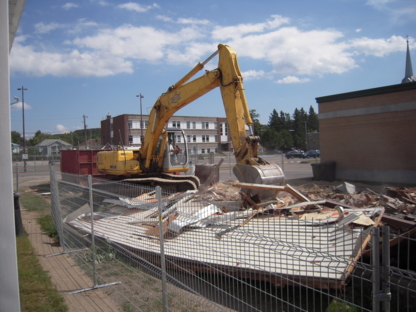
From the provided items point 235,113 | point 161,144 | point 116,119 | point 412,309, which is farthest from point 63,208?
point 116,119

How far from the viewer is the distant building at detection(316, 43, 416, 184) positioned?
1825 cm

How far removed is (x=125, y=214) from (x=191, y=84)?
6.49 m

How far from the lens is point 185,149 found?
15.0m

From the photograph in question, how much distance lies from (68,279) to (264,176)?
4706 mm

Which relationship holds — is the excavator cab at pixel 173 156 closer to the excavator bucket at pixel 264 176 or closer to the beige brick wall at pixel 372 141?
the excavator bucket at pixel 264 176

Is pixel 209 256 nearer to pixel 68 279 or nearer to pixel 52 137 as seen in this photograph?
pixel 68 279

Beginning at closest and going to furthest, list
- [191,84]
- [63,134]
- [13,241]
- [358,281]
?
[13,241] < [358,281] < [191,84] < [63,134]

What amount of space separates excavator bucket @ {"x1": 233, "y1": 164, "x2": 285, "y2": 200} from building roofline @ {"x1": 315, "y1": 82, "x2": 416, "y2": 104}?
13.1m

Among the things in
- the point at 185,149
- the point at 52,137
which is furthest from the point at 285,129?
the point at 185,149

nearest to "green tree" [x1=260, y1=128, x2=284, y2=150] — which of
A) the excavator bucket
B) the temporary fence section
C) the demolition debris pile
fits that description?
the demolition debris pile

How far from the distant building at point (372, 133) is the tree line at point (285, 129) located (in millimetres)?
58616

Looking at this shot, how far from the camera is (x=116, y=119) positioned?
6203cm

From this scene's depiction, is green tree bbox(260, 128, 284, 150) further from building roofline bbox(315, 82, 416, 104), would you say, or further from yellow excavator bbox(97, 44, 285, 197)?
yellow excavator bbox(97, 44, 285, 197)

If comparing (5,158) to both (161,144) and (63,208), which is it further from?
(161,144)
